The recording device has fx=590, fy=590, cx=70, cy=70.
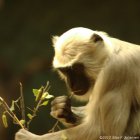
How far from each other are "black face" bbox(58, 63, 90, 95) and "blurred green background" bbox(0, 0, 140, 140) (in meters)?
5.16

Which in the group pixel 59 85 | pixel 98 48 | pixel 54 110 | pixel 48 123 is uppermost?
pixel 98 48

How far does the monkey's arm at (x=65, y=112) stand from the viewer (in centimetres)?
425

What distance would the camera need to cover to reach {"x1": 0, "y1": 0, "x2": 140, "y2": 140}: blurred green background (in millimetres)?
9805

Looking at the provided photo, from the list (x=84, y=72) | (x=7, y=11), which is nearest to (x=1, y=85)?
(x=7, y=11)

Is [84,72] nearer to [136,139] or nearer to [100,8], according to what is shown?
[136,139]

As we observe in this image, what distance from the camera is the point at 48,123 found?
9.71 meters

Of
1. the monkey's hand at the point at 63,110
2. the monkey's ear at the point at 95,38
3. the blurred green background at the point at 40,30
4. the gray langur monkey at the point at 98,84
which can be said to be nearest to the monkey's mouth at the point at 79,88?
the gray langur monkey at the point at 98,84

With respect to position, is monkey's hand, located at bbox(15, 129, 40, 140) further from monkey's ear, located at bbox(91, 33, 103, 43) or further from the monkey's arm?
monkey's ear, located at bbox(91, 33, 103, 43)

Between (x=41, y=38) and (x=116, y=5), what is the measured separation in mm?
1421

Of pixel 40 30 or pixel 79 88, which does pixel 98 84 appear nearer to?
pixel 79 88

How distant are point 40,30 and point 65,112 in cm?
611

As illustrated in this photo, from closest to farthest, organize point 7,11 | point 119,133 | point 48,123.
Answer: point 119,133 → point 48,123 → point 7,11

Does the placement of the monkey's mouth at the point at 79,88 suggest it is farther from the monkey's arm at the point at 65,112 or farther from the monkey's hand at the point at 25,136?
the monkey's hand at the point at 25,136

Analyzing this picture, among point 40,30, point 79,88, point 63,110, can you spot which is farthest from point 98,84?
point 40,30
